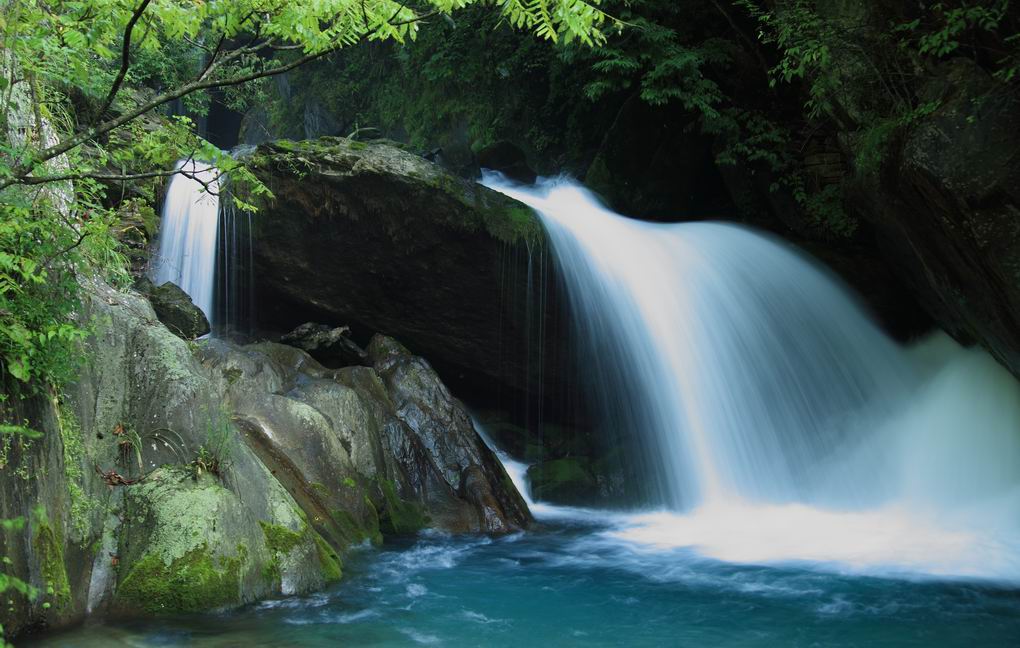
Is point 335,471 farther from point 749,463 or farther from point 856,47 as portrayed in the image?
point 856,47

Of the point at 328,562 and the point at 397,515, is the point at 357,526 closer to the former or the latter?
the point at 397,515

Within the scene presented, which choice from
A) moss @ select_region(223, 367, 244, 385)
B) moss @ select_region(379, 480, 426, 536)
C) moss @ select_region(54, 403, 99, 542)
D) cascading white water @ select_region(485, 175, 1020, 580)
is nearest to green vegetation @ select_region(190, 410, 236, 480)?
moss @ select_region(54, 403, 99, 542)

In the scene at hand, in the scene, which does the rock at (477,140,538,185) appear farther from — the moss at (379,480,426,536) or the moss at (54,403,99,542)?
the moss at (54,403,99,542)

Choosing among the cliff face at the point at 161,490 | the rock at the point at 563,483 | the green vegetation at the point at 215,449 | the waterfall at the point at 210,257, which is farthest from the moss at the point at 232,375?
the rock at the point at 563,483

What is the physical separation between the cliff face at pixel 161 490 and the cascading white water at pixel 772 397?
402cm

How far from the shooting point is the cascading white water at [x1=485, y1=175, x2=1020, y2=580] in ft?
32.1

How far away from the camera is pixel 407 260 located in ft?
36.3

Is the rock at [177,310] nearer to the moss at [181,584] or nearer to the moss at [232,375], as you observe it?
the moss at [232,375]

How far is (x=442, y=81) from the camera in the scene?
1702 centimetres

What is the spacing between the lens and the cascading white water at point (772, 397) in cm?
978

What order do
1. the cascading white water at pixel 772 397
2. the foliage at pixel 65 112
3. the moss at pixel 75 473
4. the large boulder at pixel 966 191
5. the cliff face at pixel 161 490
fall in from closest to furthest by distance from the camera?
the foliage at pixel 65 112 → the cliff face at pixel 161 490 → the moss at pixel 75 473 → the large boulder at pixel 966 191 → the cascading white water at pixel 772 397

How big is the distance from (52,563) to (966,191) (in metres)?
8.02

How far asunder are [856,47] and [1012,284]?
3.01m

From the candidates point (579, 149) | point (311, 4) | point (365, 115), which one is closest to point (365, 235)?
point (579, 149)
